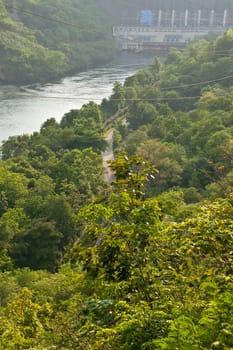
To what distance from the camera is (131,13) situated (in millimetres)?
43875

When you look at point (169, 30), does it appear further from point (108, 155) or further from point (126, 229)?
point (126, 229)

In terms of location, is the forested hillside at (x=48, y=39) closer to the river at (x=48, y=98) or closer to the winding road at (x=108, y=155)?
the river at (x=48, y=98)

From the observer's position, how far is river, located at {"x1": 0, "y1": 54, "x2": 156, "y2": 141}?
19578mm

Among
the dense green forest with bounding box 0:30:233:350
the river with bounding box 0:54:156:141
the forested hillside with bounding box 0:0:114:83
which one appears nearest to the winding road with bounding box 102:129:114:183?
the dense green forest with bounding box 0:30:233:350

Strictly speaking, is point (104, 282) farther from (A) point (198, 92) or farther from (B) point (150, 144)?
(A) point (198, 92)

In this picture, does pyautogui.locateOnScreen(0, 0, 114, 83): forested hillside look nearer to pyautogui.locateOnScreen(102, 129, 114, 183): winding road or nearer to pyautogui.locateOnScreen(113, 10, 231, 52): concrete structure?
pyautogui.locateOnScreen(113, 10, 231, 52): concrete structure

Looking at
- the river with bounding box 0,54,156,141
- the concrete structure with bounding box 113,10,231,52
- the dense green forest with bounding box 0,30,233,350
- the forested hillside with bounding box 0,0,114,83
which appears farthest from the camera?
the concrete structure with bounding box 113,10,231,52

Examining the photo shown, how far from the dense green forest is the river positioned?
291 centimetres

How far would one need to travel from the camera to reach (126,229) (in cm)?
244

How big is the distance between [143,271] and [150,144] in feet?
33.0

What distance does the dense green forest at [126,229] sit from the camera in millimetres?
2184

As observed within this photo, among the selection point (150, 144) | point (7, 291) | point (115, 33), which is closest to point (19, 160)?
point (150, 144)

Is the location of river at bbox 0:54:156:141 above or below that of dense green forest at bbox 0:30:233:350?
below

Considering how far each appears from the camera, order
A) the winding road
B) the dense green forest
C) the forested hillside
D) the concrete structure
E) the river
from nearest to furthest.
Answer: the dense green forest → the winding road → the river → the forested hillside → the concrete structure
